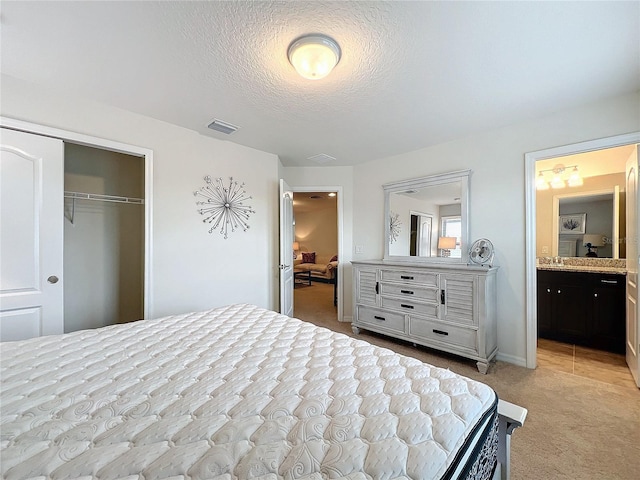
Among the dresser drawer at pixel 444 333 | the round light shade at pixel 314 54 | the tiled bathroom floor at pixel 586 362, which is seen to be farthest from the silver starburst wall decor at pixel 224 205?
the tiled bathroom floor at pixel 586 362

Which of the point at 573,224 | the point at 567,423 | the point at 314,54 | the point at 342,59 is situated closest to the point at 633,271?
the point at 573,224

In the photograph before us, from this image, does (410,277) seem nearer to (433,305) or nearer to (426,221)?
(433,305)

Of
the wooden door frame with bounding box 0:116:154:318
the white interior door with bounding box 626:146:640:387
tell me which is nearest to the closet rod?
the wooden door frame with bounding box 0:116:154:318

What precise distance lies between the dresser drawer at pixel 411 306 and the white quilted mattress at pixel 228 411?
1.73m

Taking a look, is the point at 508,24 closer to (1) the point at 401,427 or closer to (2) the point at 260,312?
(1) the point at 401,427

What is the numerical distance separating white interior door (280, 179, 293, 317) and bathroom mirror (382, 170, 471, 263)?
136cm

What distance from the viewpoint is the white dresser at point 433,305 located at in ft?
8.20

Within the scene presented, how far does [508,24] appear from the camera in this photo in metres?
1.43

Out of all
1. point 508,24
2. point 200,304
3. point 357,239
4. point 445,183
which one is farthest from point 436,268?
point 200,304

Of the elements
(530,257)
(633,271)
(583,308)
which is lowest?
(583,308)

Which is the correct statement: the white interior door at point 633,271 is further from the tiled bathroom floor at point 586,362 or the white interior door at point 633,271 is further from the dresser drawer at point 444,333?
the dresser drawer at point 444,333

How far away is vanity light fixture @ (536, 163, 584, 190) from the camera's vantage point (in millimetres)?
3408

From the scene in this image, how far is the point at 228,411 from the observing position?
2.83ft

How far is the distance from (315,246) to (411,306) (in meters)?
6.44
